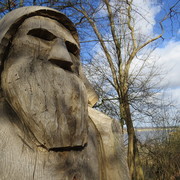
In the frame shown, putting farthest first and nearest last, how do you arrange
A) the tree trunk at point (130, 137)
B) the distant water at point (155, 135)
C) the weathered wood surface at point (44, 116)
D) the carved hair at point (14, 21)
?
the distant water at point (155, 135)
the tree trunk at point (130, 137)
the carved hair at point (14, 21)
the weathered wood surface at point (44, 116)

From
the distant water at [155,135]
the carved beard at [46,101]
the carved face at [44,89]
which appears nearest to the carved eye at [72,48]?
the carved face at [44,89]

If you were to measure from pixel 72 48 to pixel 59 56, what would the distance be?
1.00 feet

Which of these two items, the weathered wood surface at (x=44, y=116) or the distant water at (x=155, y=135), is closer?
the weathered wood surface at (x=44, y=116)

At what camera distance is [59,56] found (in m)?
1.15

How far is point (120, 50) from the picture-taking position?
612 centimetres

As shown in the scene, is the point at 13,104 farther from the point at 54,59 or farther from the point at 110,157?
the point at 110,157

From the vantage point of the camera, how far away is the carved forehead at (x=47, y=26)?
1195mm

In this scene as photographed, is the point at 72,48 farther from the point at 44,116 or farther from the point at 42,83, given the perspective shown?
the point at 44,116

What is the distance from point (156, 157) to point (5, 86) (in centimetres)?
651

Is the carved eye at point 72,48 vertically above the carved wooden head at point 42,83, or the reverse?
the carved eye at point 72,48

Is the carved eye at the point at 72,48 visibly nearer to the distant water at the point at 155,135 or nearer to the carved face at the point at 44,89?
the carved face at the point at 44,89

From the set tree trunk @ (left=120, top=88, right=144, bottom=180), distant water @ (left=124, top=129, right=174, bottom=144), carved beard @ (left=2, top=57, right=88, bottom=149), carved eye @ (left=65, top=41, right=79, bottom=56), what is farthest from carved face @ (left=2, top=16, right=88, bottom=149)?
distant water @ (left=124, top=129, right=174, bottom=144)

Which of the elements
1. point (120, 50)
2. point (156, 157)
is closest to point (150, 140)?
point (156, 157)

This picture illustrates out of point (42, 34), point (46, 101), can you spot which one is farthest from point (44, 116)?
point (42, 34)
